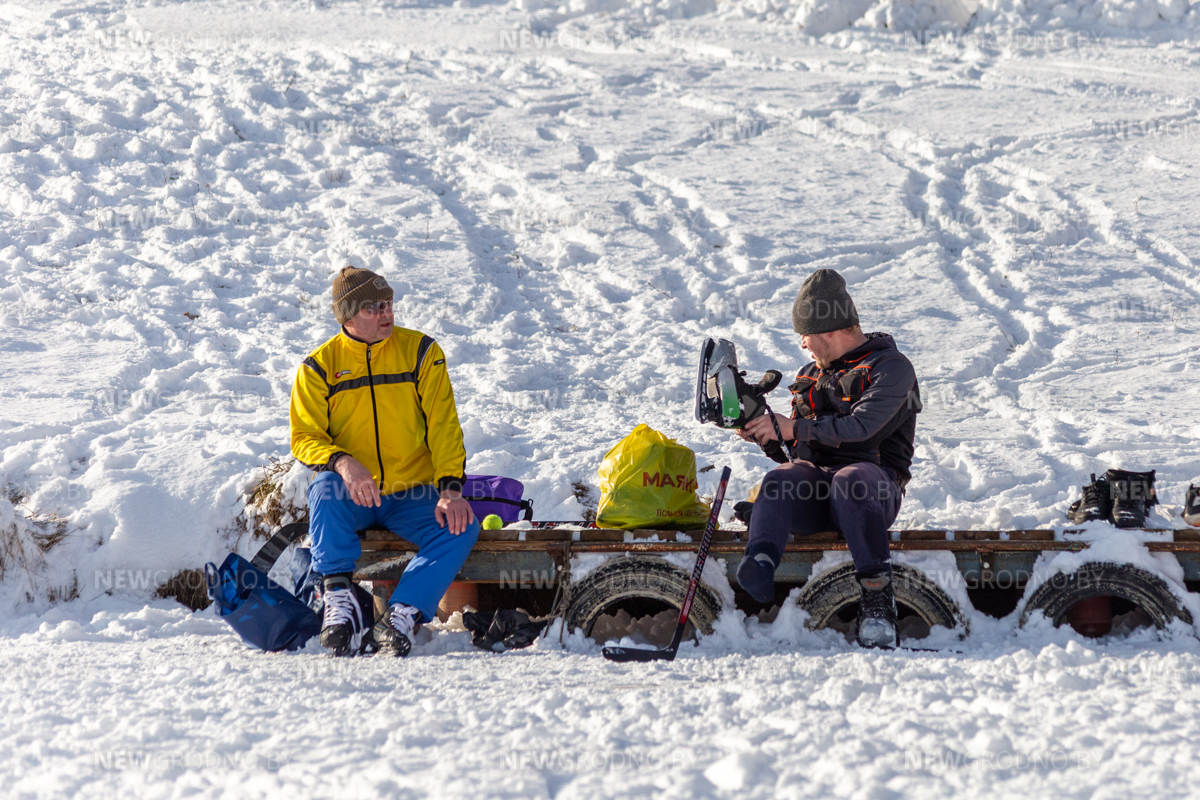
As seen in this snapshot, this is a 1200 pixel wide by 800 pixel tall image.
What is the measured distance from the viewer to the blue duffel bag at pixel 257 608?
3.62 meters

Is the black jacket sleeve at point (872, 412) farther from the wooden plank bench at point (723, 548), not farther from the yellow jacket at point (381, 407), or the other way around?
the yellow jacket at point (381, 407)

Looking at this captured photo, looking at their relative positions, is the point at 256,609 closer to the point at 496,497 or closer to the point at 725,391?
the point at 496,497

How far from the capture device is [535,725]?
8.38ft

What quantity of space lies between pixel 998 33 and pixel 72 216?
37.2 feet

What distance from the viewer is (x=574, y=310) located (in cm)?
765

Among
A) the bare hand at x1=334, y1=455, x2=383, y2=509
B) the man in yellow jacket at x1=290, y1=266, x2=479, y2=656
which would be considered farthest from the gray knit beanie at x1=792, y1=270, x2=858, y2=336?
the bare hand at x1=334, y1=455, x2=383, y2=509

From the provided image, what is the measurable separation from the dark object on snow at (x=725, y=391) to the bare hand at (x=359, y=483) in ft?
4.62

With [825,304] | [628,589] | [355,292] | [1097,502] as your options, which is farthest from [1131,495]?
[355,292]

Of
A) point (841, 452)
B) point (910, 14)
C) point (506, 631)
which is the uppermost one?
point (910, 14)

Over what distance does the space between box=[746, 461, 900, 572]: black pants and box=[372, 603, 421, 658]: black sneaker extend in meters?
1.39

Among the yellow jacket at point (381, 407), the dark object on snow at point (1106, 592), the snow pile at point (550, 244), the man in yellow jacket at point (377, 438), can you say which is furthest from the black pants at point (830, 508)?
the yellow jacket at point (381, 407)

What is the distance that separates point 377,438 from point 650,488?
1.24 meters

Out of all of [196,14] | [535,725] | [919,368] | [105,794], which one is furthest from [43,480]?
[196,14]

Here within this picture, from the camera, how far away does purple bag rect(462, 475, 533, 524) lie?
14.3 feet
